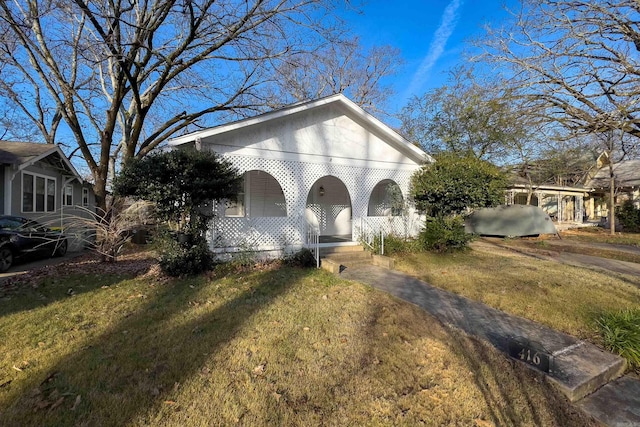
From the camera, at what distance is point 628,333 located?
3.74m

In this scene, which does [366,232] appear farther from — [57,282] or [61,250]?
[61,250]

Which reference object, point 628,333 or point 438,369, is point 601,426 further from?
point 628,333

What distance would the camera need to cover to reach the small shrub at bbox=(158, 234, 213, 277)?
654 centimetres

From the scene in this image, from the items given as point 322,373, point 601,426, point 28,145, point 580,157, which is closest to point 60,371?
point 322,373

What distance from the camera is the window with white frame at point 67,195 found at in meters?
15.5

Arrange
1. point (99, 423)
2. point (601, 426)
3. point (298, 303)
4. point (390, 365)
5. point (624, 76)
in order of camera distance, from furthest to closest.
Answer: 1. point (624, 76)
2. point (298, 303)
3. point (390, 365)
4. point (601, 426)
5. point (99, 423)

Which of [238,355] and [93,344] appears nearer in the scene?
[238,355]

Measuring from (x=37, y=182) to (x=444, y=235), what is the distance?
53.8ft

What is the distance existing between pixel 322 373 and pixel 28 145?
16.8 m

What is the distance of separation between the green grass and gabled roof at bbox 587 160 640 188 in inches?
1003

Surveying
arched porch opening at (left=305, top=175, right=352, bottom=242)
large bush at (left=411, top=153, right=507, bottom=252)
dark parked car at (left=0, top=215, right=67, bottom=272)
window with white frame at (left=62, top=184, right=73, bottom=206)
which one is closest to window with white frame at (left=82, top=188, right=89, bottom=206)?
window with white frame at (left=62, top=184, right=73, bottom=206)

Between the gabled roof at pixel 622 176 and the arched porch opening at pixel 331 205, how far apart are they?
806 inches

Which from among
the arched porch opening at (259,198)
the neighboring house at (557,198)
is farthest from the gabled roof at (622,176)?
the arched porch opening at (259,198)

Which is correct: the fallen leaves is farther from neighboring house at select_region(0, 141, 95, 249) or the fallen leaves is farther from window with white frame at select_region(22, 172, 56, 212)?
window with white frame at select_region(22, 172, 56, 212)
